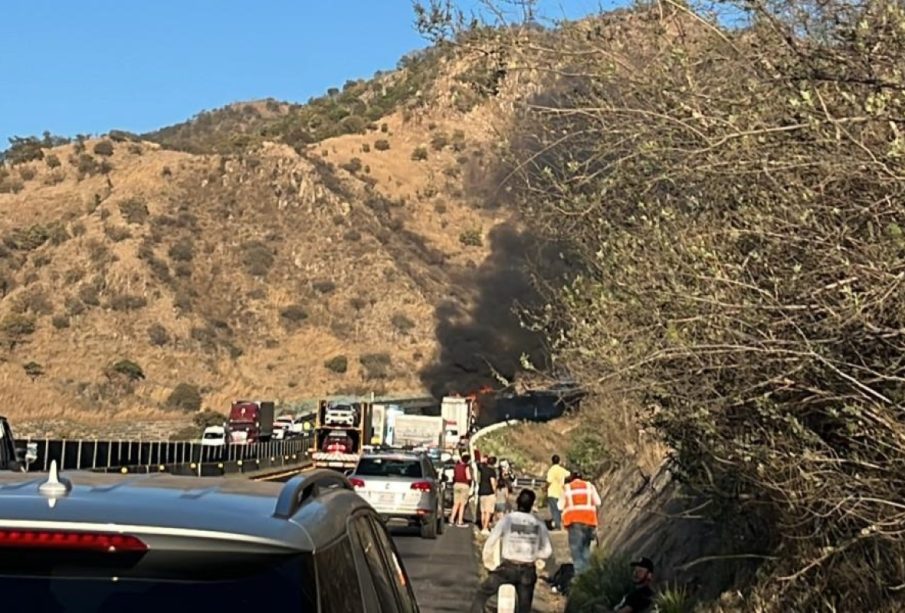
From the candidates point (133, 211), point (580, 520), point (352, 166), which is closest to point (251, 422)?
point (133, 211)

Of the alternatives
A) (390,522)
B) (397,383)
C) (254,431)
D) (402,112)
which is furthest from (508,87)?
(402,112)

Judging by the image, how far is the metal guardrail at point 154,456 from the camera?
92.0ft

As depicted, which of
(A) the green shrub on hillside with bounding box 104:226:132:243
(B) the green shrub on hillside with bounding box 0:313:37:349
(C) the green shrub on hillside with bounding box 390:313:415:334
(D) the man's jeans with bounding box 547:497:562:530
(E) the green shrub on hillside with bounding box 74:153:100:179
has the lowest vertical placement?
(D) the man's jeans with bounding box 547:497:562:530

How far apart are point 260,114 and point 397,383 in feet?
299

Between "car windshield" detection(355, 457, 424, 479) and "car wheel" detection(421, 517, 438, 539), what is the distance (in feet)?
3.26

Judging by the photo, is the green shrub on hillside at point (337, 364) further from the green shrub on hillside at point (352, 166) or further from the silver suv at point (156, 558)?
the silver suv at point (156, 558)

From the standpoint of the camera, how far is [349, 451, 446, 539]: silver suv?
2744 centimetres

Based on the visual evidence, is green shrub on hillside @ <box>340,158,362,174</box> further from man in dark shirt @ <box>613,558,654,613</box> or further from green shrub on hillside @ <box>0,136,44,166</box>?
man in dark shirt @ <box>613,558,654,613</box>

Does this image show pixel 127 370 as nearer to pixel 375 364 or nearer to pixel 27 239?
pixel 375 364

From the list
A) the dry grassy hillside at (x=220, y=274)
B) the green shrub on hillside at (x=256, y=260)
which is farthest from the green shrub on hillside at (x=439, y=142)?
the green shrub on hillside at (x=256, y=260)

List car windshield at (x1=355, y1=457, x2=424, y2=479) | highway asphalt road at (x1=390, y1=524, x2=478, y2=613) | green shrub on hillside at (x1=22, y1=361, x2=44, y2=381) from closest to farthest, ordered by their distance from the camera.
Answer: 1. highway asphalt road at (x1=390, y1=524, x2=478, y2=613)
2. car windshield at (x1=355, y1=457, x2=424, y2=479)
3. green shrub on hillside at (x1=22, y1=361, x2=44, y2=381)

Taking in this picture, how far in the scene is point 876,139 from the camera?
25.4 ft

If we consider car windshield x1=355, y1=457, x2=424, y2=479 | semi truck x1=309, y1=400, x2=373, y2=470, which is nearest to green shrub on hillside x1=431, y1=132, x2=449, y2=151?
semi truck x1=309, y1=400, x2=373, y2=470

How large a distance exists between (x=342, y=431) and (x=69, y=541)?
49.8 m
